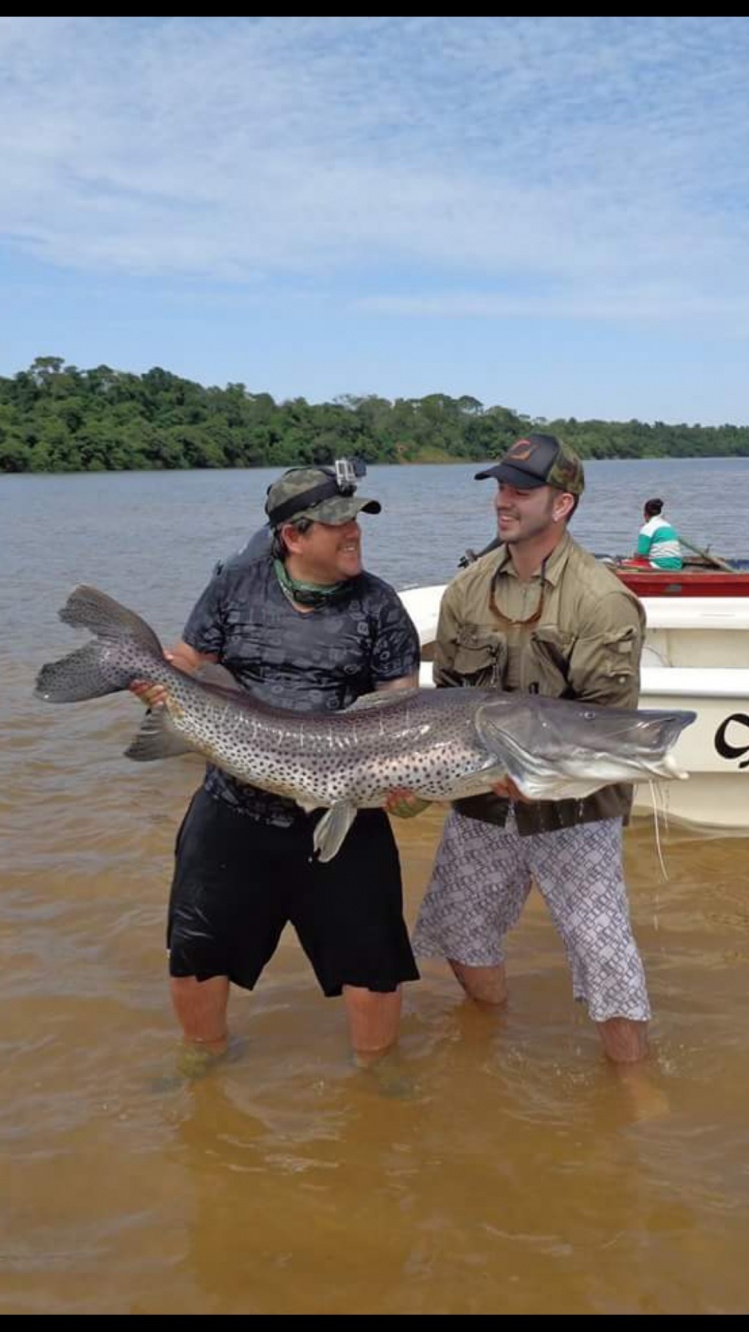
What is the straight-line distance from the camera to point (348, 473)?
3.61 m

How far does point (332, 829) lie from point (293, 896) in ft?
1.28

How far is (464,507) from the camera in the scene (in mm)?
47219

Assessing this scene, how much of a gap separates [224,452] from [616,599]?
95.2m

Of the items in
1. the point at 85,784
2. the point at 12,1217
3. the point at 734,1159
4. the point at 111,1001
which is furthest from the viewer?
the point at 85,784

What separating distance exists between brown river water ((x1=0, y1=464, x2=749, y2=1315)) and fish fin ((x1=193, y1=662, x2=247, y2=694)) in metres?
1.62

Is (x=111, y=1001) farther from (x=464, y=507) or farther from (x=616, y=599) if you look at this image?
(x=464, y=507)

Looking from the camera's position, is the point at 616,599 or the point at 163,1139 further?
the point at 163,1139

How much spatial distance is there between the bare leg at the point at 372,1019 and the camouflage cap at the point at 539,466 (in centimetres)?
184

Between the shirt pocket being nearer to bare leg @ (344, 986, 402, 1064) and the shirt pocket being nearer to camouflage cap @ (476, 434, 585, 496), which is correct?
camouflage cap @ (476, 434, 585, 496)

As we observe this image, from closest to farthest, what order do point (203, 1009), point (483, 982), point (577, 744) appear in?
point (577, 744) < point (203, 1009) < point (483, 982)

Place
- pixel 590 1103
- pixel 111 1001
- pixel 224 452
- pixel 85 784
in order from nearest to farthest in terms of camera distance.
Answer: pixel 590 1103 → pixel 111 1001 → pixel 85 784 → pixel 224 452

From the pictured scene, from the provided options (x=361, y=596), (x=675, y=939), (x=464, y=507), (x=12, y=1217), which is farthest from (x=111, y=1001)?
(x=464, y=507)

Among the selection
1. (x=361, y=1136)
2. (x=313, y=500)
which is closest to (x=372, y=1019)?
(x=361, y=1136)

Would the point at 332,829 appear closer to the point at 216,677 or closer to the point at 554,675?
the point at 216,677
